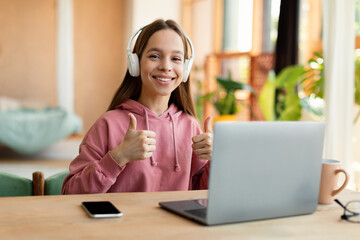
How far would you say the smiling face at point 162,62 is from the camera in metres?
1.37

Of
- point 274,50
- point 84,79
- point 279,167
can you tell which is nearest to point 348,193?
point 279,167

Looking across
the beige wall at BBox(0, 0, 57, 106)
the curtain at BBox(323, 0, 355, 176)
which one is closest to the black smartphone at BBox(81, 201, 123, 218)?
the curtain at BBox(323, 0, 355, 176)

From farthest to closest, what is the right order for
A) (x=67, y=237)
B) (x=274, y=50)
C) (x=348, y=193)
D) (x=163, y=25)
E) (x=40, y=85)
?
(x=40, y=85)
(x=274, y=50)
(x=163, y=25)
(x=348, y=193)
(x=67, y=237)

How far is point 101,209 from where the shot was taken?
3.12 feet

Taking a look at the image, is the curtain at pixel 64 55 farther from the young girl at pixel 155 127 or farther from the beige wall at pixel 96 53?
the young girl at pixel 155 127

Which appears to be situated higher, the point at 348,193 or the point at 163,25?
the point at 163,25

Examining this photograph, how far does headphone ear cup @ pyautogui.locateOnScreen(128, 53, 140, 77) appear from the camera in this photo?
4.55 ft

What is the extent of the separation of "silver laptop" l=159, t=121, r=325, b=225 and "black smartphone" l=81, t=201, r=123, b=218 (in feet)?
0.38

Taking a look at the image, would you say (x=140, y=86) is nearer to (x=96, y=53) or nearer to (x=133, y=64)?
(x=133, y=64)

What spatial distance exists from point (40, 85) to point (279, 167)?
19.7 ft

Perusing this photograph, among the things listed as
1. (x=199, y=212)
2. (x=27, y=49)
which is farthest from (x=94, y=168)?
(x=27, y=49)

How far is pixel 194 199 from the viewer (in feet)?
3.59

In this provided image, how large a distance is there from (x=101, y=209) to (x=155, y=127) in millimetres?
505

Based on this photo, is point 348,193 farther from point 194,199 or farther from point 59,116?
point 59,116
